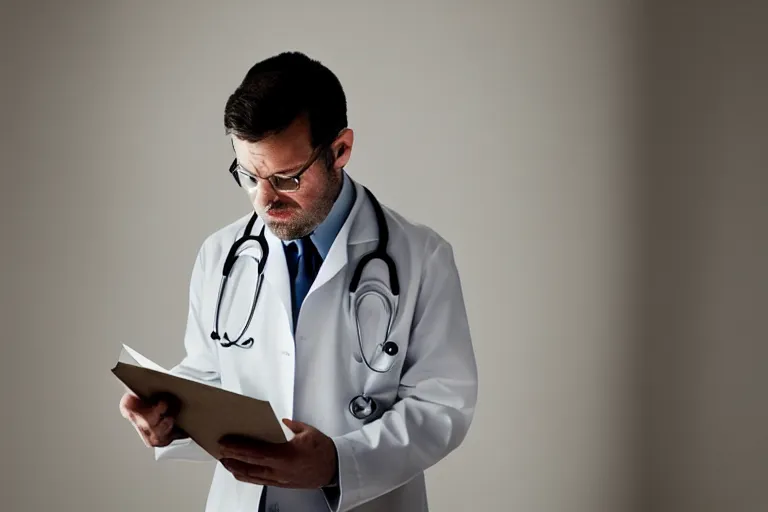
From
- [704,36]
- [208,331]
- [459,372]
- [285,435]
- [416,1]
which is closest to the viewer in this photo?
[285,435]

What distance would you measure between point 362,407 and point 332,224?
1.12ft

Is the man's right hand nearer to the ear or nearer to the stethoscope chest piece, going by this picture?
the stethoscope chest piece

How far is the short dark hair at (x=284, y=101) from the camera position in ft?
4.73

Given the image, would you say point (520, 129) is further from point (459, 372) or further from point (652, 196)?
point (459, 372)

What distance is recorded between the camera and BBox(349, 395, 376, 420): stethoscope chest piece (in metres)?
1.52

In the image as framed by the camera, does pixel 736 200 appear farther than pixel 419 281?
Yes

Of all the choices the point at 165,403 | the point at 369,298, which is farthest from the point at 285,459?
the point at 369,298

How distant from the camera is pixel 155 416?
1.40m

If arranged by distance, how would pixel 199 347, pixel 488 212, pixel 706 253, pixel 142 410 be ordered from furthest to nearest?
pixel 488 212, pixel 706 253, pixel 199 347, pixel 142 410

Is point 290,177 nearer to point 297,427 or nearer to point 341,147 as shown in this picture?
point 341,147

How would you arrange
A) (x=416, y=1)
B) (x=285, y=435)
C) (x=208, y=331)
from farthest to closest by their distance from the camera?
1. (x=416, y=1)
2. (x=208, y=331)
3. (x=285, y=435)

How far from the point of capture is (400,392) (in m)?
1.57

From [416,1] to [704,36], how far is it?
2.45ft

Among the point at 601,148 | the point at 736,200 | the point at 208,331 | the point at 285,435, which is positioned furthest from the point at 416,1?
the point at 285,435
